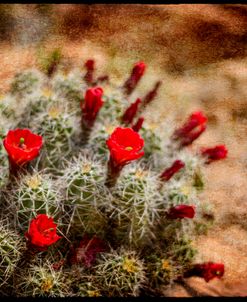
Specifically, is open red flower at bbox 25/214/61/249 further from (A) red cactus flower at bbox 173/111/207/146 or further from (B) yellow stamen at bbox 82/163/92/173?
(A) red cactus flower at bbox 173/111/207/146

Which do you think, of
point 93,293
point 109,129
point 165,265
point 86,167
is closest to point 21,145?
point 86,167

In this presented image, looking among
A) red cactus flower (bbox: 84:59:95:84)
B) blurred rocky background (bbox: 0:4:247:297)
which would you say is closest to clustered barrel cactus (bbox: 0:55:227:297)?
red cactus flower (bbox: 84:59:95:84)

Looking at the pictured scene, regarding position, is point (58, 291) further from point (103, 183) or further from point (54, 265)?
point (103, 183)

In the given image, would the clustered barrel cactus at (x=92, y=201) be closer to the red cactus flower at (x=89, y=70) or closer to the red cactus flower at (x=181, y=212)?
the red cactus flower at (x=181, y=212)

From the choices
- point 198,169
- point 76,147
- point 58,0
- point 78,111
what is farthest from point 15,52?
point 198,169

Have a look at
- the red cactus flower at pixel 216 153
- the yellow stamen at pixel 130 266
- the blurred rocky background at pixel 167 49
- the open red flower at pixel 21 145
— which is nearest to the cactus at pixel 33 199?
the open red flower at pixel 21 145

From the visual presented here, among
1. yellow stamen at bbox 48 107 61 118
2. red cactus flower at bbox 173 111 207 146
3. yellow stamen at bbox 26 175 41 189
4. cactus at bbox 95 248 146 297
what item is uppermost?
yellow stamen at bbox 48 107 61 118

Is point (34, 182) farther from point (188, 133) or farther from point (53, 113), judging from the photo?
point (188, 133)
